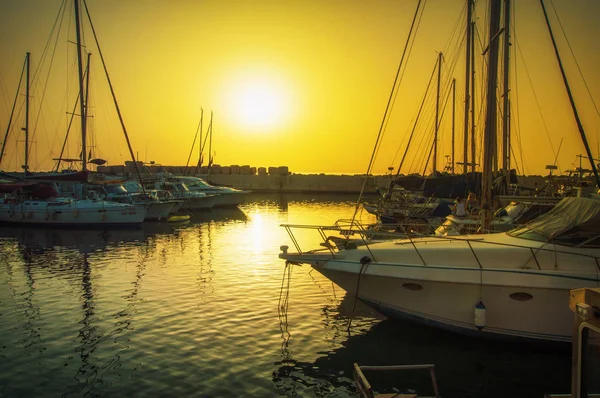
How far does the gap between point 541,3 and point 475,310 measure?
32.8ft

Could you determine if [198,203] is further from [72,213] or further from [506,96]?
[506,96]

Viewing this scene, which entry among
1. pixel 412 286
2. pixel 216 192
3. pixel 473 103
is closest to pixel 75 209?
pixel 216 192

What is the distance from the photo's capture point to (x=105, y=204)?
3525cm

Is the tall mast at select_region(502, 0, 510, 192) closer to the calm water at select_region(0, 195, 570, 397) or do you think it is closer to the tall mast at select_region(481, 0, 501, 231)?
the tall mast at select_region(481, 0, 501, 231)

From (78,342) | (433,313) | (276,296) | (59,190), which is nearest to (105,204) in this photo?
(59,190)

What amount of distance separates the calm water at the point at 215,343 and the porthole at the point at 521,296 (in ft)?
4.06

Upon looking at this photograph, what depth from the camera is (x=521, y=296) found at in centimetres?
1070

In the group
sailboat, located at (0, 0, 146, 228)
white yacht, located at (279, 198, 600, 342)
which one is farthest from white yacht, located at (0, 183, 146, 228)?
white yacht, located at (279, 198, 600, 342)

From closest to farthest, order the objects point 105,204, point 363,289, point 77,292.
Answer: point 363,289 → point 77,292 → point 105,204

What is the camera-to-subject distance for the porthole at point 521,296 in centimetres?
1064

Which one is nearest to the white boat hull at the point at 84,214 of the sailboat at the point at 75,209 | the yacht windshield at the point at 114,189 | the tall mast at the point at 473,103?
the sailboat at the point at 75,209

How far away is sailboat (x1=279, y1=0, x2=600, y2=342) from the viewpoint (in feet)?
34.8

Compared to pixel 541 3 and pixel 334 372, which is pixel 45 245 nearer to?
pixel 334 372

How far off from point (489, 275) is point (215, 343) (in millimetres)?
6139
